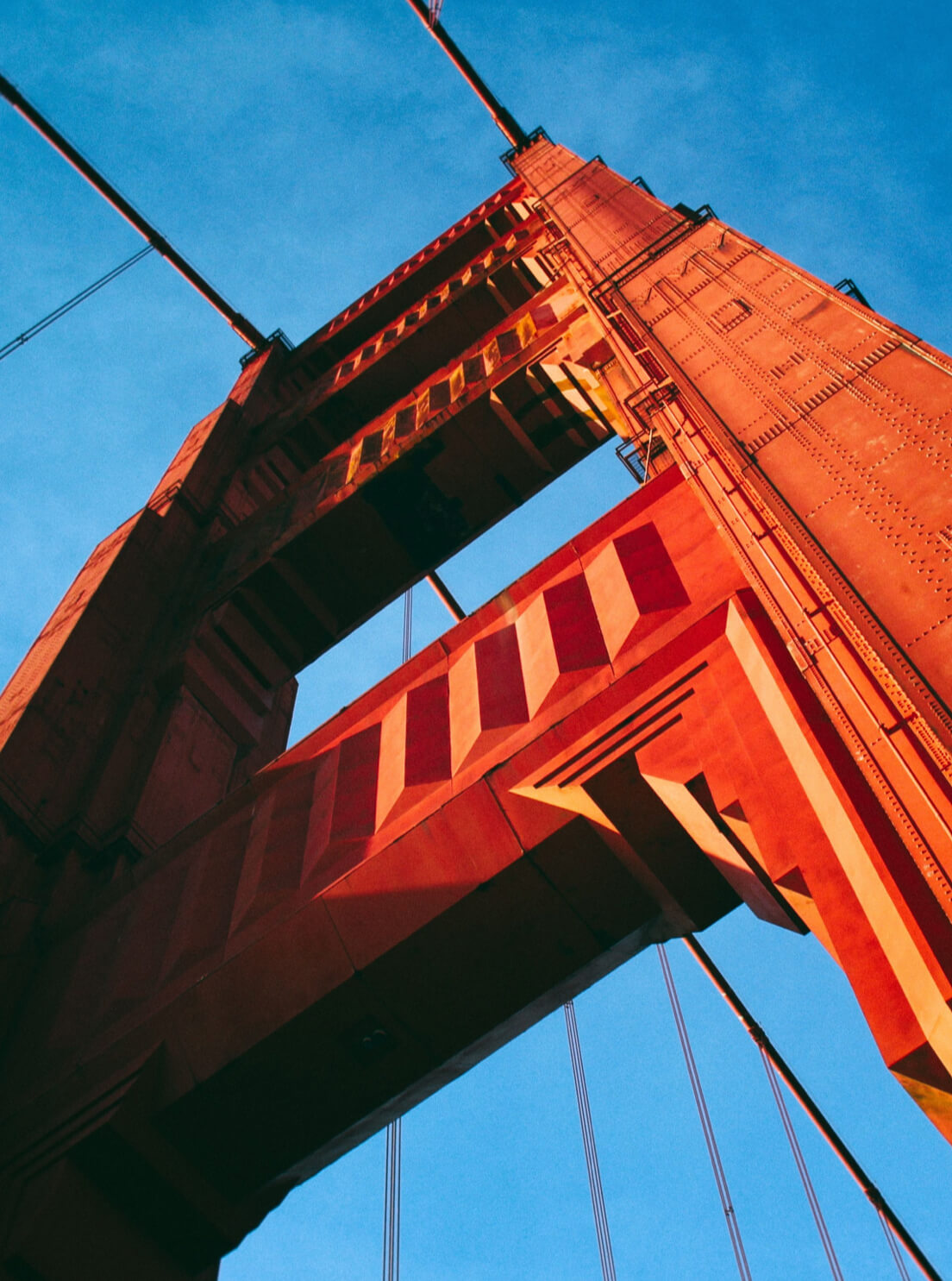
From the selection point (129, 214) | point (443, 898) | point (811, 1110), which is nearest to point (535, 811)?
point (443, 898)

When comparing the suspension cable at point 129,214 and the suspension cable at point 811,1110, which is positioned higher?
the suspension cable at point 129,214

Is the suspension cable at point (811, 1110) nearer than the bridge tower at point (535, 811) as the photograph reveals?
No

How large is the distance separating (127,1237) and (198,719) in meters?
6.20

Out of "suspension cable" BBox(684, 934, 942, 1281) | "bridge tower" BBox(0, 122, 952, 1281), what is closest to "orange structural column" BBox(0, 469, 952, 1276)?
"bridge tower" BBox(0, 122, 952, 1281)

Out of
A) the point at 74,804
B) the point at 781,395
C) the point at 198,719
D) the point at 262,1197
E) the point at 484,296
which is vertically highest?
the point at 484,296

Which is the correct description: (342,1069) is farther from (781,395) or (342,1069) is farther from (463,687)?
(781,395)

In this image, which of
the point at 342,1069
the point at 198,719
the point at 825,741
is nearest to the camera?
the point at 825,741

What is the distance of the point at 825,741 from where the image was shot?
5441 mm

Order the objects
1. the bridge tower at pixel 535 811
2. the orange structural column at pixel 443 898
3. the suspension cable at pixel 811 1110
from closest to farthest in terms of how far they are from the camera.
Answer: the bridge tower at pixel 535 811 → the orange structural column at pixel 443 898 → the suspension cable at pixel 811 1110

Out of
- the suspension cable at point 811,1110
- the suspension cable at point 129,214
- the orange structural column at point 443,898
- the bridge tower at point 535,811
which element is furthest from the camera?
the suspension cable at point 129,214

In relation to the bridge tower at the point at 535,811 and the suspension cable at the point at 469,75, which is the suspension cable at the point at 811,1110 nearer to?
the bridge tower at the point at 535,811

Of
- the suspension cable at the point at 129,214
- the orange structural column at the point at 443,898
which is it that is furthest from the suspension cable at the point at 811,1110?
the suspension cable at the point at 129,214

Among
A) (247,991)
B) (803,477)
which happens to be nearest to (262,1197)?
(247,991)

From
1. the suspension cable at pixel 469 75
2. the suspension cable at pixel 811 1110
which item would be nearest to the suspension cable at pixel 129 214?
the suspension cable at pixel 469 75
